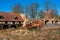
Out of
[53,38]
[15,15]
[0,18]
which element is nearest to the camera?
[53,38]

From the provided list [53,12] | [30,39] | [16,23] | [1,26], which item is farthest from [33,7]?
[30,39]

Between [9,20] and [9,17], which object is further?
[9,17]

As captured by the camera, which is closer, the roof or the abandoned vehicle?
the abandoned vehicle

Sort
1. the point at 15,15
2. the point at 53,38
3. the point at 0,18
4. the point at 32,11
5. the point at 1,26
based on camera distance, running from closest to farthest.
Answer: the point at 53,38
the point at 1,26
the point at 0,18
the point at 15,15
the point at 32,11

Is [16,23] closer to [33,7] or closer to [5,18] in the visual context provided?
[5,18]

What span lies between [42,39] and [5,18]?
3900 cm

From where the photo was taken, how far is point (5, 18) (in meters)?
49.6

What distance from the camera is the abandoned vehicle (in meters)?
48.4

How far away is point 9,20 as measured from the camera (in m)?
49.2

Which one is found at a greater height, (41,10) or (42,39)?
(41,10)

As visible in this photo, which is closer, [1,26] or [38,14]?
[1,26]

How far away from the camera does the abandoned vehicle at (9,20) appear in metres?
48.4

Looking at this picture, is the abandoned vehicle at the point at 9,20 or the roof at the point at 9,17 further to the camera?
the roof at the point at 9,17

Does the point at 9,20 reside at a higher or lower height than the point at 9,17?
lower
